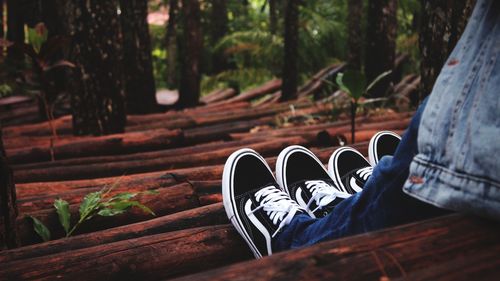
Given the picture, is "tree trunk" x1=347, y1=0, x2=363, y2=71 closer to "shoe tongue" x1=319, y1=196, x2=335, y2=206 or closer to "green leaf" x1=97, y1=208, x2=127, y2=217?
"shoe tongue" x1=319, y1=196, x2=335, y2=206

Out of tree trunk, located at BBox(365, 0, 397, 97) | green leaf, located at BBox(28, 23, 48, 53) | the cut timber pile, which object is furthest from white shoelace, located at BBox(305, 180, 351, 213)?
tree trunk, located at BBox(365, 0, 397, 97)

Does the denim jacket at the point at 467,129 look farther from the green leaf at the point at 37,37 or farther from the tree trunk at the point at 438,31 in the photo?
the green leaf at the point at 37,37

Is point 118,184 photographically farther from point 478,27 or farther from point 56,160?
point 478,27

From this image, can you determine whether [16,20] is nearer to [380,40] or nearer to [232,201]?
[380,40]

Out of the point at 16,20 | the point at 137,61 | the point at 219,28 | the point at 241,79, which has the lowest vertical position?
the point at 241,79

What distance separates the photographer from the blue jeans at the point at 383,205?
114 cm

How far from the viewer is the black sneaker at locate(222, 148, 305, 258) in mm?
1598

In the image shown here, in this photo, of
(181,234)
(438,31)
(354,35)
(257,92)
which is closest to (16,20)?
(257,92)

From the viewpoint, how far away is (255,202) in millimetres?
1741

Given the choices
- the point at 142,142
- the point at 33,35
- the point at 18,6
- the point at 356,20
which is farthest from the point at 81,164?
the point at 18,6

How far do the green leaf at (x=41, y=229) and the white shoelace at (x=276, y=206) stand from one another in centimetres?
81

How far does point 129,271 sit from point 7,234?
533 millimetres

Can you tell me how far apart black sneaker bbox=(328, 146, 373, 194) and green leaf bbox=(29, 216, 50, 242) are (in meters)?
1.23

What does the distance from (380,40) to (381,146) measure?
17.5 ft
